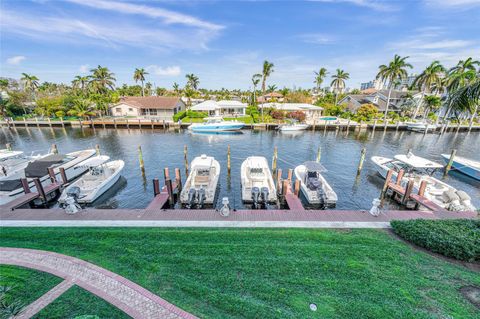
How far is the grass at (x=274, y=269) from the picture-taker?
5816 mm

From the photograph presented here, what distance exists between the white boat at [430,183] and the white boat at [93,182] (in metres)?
22.1

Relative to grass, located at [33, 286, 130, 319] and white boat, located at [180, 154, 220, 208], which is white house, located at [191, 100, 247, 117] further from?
grass, located at [33, 286, 130, 319]

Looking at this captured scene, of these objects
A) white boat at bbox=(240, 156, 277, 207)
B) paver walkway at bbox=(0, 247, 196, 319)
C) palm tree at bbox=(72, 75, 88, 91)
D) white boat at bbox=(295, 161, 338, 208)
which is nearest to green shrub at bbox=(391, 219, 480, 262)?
white boat at bbox=(295, 161, 338, 208)

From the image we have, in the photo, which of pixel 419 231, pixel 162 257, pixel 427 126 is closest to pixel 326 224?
pixel 419 231

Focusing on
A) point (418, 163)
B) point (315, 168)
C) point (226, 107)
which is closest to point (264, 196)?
point (315, 168)

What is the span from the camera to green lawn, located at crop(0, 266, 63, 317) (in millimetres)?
6024

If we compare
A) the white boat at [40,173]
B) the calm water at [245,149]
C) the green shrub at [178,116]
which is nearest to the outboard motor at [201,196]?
the calm water at [245,149]

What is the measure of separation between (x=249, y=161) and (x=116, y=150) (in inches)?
790

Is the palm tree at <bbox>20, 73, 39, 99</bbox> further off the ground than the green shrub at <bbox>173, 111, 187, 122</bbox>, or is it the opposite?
the palm tree at <bbox>20, 73, 39, 99</bbox>

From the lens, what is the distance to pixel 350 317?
218 inches

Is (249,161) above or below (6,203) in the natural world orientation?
above

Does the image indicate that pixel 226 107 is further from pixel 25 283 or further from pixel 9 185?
pixel 25 283

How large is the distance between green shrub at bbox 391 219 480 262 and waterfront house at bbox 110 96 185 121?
169 ft

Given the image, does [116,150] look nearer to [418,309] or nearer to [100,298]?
[100,298]
